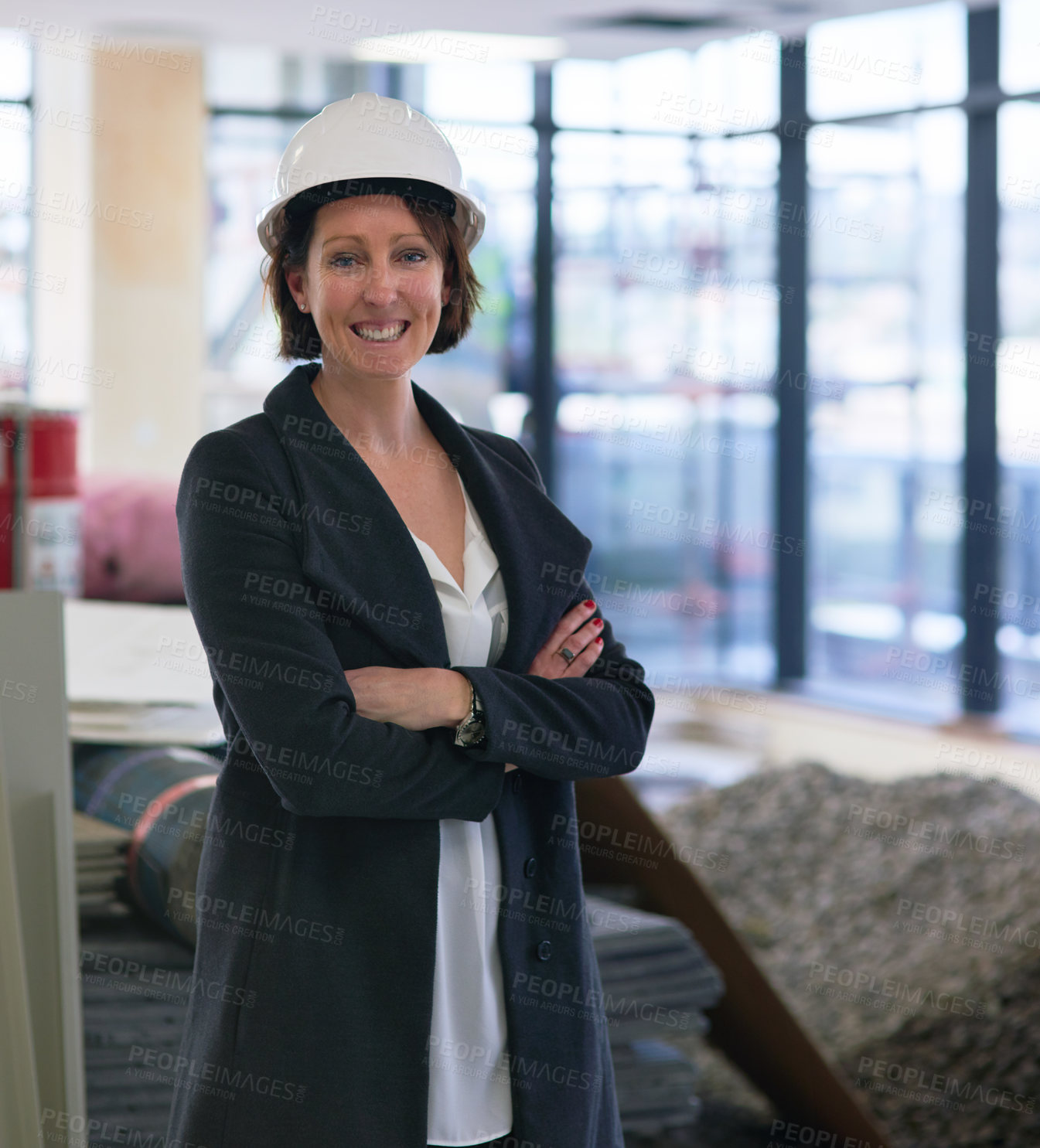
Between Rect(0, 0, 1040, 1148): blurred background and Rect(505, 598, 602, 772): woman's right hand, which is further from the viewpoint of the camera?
Rect(0, 0, 1040, 1148): blurred background

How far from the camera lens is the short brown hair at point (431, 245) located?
1448mm

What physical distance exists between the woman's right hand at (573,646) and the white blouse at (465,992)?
0.13 metres

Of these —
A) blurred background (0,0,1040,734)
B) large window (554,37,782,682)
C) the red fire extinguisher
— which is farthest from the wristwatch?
large window (554,37,782,682)

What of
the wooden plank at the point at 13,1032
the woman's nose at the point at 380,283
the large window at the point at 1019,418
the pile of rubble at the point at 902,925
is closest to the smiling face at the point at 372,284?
the woman's nose at the point at 380,283

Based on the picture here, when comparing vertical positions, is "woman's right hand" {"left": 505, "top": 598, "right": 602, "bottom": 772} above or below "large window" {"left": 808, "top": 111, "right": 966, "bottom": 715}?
below

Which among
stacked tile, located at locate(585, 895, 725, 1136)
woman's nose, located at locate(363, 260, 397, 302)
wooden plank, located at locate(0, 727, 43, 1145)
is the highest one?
woman's nose, located at locate(363, 260, 397, 302)

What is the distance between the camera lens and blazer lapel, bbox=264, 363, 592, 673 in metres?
1.38

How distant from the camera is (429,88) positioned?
7.24 metres

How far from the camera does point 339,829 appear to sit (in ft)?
4.48

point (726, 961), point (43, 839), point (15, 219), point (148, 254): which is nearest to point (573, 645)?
point (43, 839)

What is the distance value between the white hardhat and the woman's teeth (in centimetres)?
14

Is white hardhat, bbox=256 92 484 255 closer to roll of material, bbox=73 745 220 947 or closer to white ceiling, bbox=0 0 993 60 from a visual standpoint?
roll of material, bbox=73 745 220 947

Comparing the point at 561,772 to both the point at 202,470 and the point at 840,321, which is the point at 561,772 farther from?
the point at 840,321

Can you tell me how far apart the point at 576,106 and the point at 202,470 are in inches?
249
